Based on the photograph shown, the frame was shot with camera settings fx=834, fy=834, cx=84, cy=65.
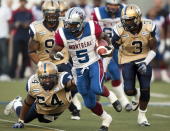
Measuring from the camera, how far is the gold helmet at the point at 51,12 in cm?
1226

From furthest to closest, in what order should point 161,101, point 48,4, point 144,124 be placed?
1. point 161,101
2. point 48,4
3. point 144,124

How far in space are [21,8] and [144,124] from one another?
745 cm

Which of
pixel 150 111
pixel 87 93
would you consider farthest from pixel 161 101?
pixel 87 93

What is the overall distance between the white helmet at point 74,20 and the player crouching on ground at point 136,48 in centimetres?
77

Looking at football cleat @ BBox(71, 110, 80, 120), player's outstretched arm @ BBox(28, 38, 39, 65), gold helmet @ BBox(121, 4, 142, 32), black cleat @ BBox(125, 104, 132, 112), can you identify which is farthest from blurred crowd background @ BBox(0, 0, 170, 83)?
gold helmet @ BBox(121, 4, 142, 32)

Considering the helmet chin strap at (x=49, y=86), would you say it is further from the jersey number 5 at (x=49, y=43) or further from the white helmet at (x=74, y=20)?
the jersey number 5 at (x=49, y=43)

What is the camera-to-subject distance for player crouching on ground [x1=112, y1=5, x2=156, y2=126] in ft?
37.8

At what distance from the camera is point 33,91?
35.4 feet

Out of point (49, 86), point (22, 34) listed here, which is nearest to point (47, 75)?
point (49, 86)

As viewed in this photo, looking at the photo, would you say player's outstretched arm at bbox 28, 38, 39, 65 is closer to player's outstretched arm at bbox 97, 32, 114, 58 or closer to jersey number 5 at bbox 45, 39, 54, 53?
jersey number 5 at bbox 45, 39, 54, 53

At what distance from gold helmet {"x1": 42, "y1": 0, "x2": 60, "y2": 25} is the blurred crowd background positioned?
5264 mm

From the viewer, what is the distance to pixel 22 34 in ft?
60.5

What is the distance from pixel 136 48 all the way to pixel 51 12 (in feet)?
4.56

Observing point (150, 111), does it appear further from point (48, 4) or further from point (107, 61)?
point (48, 4)
